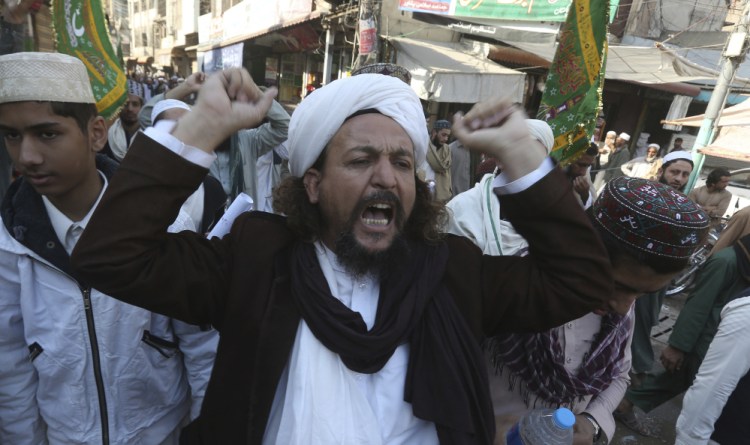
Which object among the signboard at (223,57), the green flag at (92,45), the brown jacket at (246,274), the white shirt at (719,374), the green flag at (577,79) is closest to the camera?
the brown jacket at (246,274)

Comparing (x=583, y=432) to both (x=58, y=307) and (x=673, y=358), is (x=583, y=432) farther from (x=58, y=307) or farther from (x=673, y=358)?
(x=58, y=307)

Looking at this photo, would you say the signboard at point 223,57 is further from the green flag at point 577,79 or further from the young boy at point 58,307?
the young boy at point 58,307

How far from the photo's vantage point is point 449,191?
5.51m

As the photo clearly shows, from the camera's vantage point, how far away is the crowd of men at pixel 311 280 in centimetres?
118

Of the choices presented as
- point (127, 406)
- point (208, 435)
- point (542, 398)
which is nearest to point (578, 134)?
point (542, 398)

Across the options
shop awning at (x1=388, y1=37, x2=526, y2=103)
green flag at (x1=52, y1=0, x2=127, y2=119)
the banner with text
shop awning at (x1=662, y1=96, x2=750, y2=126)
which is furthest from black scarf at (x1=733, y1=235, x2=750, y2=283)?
shop awning at (x1=388, y1=37, x2=526, y2=103)

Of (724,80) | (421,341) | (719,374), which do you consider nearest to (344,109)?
(421,341)

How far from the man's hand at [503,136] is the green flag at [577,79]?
4.95 ft

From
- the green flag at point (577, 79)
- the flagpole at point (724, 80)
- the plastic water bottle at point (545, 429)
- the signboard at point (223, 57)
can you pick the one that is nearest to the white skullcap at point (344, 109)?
the plastic water bottle at point (545, 429)

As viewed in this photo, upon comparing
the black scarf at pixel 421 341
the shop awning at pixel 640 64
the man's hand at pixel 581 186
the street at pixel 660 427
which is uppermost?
the shop awning at pixel 640 64

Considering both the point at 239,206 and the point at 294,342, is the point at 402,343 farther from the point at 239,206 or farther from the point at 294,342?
the point at 239,206

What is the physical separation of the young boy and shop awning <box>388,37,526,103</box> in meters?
8.71

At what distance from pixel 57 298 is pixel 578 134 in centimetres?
274

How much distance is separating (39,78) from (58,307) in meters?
0.80
